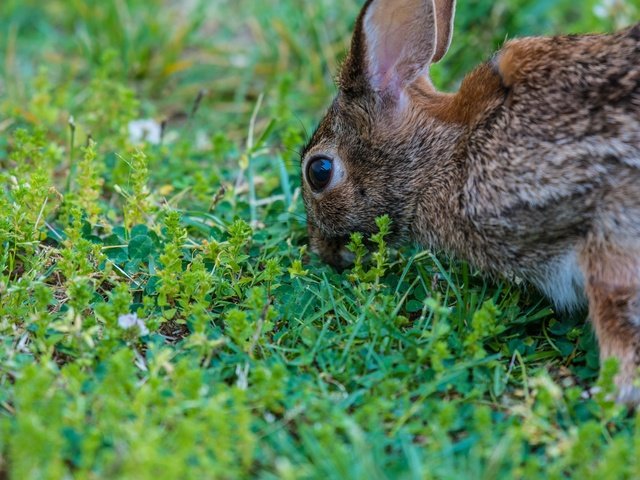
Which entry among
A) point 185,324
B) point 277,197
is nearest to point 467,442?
point 185,324

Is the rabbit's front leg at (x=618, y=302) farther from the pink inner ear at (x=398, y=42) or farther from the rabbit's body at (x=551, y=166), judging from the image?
the pink inner ear at (x=398, y=42)

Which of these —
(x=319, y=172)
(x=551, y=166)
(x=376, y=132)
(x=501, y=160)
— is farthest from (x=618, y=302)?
(x=319, y=172)

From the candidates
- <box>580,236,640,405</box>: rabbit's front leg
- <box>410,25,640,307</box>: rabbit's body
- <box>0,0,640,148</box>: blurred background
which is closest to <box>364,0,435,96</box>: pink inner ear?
<box>410,25,640,307</box>: rabbit's body

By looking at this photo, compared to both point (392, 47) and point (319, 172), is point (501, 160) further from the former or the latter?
point (319, 172)

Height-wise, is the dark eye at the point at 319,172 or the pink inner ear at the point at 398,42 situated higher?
the pink inner ear at the point at 398,42

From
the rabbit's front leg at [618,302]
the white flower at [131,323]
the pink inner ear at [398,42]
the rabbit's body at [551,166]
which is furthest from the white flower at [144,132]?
the rabbit's front leg at [618,302]

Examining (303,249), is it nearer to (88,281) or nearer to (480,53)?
(88,281)
